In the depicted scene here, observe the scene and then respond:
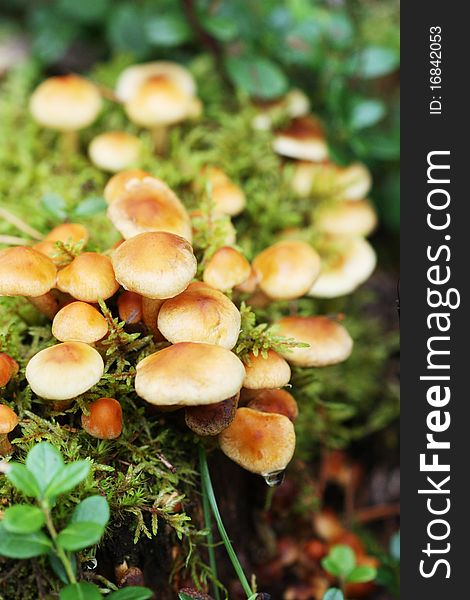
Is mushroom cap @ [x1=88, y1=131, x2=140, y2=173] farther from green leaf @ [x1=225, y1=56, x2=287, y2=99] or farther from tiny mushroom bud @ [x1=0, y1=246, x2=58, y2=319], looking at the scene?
tiny mushroom bud @ [x1=0, y1=246, x2=58, y2=319]

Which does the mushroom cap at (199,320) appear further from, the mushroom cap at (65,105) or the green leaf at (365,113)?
the green leaf at (365,113)

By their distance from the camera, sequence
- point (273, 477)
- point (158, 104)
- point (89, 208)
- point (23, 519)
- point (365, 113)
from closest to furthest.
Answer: point (23, 519), point (273, 477), point (89, 208), point (158, 104), point (365, 113)

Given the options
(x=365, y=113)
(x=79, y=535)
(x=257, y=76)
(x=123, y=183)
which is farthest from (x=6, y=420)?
(x=365, y=113)

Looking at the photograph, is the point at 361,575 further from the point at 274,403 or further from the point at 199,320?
the point at 199,320

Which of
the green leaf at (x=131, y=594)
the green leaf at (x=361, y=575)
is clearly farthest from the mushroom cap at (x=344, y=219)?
the green leaf at (x=131, y=594)

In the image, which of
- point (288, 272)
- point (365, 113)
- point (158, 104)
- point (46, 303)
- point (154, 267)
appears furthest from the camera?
point (365, 113)

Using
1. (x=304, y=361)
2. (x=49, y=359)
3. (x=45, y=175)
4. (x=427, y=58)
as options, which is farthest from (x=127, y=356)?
(x=427, y=58)

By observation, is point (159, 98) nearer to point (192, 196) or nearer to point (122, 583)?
point (192, 196)
